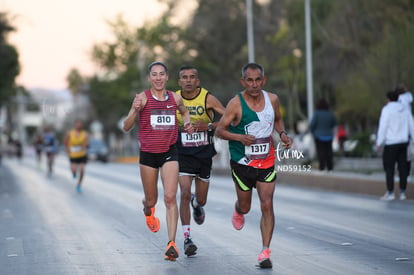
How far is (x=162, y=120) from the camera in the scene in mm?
9289

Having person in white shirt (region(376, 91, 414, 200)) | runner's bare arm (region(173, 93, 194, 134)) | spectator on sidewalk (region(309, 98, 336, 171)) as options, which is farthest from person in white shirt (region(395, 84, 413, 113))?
runner's bare arm (region(173, 93, 194, 134))

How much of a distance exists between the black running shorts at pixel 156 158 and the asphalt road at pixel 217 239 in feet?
3.12

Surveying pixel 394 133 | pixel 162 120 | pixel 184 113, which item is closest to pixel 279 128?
pixel 184 113

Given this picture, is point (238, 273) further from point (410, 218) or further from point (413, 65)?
point (413, 65)

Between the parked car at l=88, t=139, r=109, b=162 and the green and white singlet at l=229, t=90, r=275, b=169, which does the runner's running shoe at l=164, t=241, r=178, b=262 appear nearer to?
the green and white singlet at l=229, t=90, r=275, b=169

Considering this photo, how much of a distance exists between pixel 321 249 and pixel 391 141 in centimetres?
641

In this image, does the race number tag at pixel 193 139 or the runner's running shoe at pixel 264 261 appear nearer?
the runner's running shoe at pixel 264 261

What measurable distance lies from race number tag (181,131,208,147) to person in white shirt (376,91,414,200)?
20.8 feet

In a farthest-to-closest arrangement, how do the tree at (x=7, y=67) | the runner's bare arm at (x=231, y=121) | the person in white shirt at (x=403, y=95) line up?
the tree at (x=7, y=67) → the person in white shirt at (x=403, y=95) → the runner's bare arm at (x=231, y=121)

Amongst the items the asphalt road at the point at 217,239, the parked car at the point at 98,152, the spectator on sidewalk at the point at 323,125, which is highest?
the spectator on sidewalk at the point at 323,125

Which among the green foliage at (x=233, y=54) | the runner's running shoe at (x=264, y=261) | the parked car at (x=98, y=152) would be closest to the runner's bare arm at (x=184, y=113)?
the runner's running shoe at (x=264, y=261)

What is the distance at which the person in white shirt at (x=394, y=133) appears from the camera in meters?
15.8

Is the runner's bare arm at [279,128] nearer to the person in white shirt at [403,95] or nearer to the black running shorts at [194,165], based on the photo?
the black running shorts at [194,165]

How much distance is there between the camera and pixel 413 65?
3325 cm
